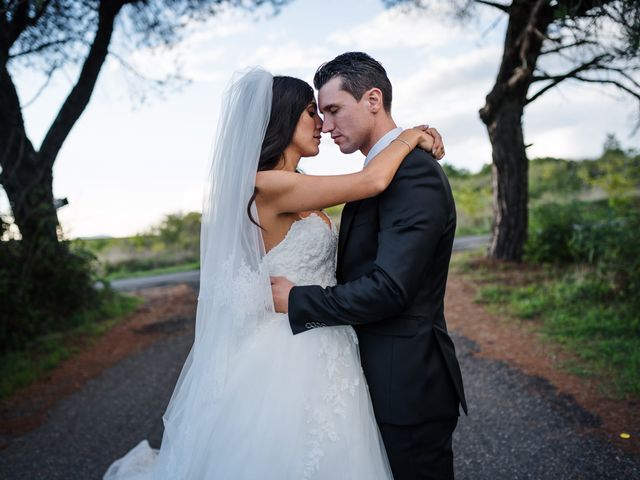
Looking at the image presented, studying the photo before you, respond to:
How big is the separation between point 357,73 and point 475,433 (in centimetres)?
295

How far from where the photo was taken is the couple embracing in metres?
1.95

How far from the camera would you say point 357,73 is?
224 centimetres

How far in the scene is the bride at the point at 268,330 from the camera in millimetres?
1992

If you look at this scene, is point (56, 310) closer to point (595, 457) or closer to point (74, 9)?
point (74, 9)

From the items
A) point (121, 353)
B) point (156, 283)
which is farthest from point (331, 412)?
point (156, 283)

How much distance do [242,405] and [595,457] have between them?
2.56 metres

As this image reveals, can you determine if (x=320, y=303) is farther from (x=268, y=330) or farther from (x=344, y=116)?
(x=344, y=116)

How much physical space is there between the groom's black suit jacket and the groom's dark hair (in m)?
0.41

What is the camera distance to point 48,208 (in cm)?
790

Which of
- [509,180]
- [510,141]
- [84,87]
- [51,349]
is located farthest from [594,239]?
[84,87]

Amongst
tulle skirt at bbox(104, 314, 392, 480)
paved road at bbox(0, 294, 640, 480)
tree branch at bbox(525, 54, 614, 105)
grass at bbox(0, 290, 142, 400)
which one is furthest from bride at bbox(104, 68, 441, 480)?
tree branch at bbox(525, 54, 614, 105)

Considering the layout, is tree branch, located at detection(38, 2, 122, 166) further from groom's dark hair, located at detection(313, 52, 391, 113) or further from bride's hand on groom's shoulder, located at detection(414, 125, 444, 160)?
bride's hand on groom's shoulder, located at detection(414, 125, 444, 160)

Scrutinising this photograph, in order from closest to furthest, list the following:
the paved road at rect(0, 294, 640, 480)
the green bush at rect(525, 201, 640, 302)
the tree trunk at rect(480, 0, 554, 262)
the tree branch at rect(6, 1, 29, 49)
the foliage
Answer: the paved road at rect(0, 294, 640, 480)
the green bush at rect(525, 201, 640, 302)
the tree branch at rect(6, 1, 29, 49)
the tree trunk at rect(480, 0, 554, 262)
the foliage

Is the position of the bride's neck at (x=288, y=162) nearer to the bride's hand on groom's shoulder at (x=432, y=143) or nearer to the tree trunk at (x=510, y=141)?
the bride's hand on groom's shoulder at (x=432, y=143)
